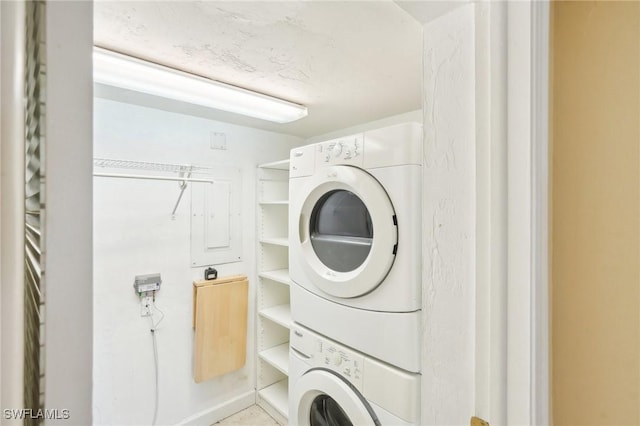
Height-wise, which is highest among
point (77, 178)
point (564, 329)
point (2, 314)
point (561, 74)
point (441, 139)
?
point (561, 74)

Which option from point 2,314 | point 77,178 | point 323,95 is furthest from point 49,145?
point 323,95

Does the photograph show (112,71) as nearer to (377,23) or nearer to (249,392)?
(377,23)

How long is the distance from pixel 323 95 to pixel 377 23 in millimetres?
656

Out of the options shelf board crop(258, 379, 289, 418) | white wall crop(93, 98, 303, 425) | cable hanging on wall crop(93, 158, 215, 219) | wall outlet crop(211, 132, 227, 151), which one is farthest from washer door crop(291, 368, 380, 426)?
wall outlet crop(211, 132, 227, 151)

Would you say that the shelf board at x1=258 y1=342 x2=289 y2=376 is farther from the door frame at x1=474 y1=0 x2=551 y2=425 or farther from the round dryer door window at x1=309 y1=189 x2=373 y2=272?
the door frame at x1=474 y1=0 x2=551 y2=425

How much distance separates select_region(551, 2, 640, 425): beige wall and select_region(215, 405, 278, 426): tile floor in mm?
2057

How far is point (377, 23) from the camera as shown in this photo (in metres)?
0.97

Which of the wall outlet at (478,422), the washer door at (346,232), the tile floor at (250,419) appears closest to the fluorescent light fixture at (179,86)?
the washer door at (346,232)

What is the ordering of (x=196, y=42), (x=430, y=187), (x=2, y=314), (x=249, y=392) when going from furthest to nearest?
(x=249, y=392) → (x=196, y=42) → (x=430, y=187) → (x=2, y=314)

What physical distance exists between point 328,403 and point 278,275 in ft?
3.25

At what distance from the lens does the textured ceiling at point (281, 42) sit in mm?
910

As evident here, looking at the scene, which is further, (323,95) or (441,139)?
(323,95)

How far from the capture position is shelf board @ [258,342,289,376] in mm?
2062

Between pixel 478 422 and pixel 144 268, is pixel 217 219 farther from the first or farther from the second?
pixel 478 422
